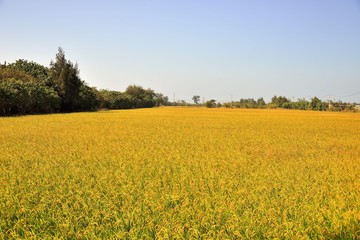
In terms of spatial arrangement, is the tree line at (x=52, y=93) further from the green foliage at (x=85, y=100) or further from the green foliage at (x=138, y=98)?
the green foliage at (x=138, y=98)

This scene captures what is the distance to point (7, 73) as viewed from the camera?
41.1m

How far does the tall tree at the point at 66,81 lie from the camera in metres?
49.2

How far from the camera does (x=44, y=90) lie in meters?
39.8

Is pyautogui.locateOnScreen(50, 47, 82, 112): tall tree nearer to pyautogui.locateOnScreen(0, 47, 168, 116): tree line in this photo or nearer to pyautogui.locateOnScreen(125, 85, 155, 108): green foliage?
pyautogui.locateOnScreen(0, 47, 168, 116): tree line

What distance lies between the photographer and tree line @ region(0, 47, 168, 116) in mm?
34594

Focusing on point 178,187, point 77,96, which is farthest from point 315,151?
point 77,96

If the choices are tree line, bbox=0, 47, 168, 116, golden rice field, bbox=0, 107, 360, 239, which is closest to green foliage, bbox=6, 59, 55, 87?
tree line, bbox=0, 47, 168, 116

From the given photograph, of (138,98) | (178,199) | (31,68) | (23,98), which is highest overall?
(31,68)

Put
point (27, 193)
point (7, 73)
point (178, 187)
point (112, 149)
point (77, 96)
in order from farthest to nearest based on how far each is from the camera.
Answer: point (77, 96) < point (7, 73) < point (112, 149) < point (178, 187) < point (27, 193)

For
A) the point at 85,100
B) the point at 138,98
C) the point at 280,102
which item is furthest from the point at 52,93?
the point at 280,102

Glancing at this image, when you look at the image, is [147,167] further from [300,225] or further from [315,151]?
[315,151]

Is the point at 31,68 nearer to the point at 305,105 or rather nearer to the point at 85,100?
the point at 85,100

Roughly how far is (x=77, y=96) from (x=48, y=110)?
31.0 feet

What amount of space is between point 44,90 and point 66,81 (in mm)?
9990
